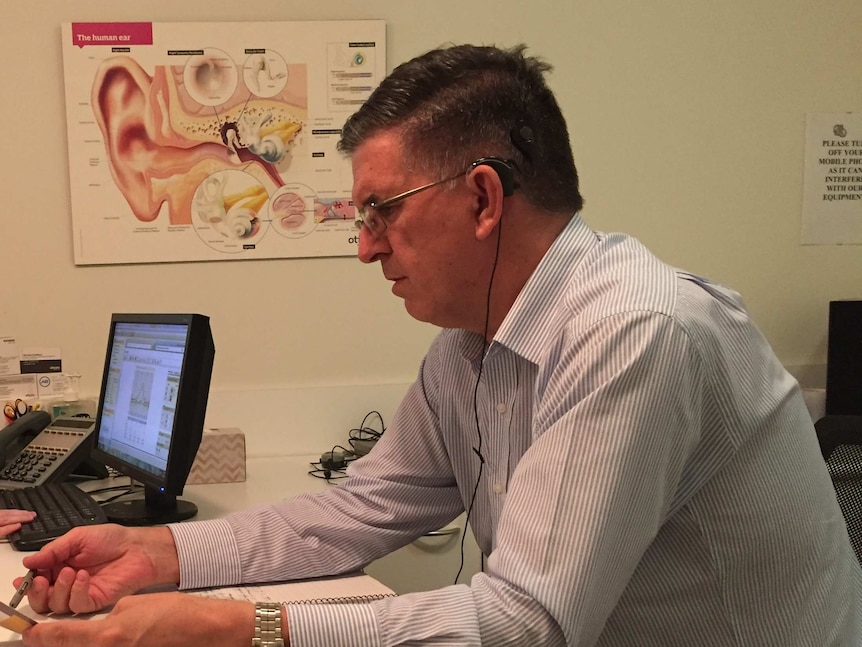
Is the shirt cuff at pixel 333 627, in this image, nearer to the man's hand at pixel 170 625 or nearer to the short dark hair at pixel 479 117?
the man's hand at pixel 170 625

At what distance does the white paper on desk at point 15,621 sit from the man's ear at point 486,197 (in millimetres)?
740

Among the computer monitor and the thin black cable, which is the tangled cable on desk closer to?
the computer monitor

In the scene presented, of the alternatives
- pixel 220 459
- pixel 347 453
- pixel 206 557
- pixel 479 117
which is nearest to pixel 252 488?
pixel 220 459

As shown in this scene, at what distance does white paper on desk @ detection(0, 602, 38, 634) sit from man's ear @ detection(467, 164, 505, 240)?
740 millimetres

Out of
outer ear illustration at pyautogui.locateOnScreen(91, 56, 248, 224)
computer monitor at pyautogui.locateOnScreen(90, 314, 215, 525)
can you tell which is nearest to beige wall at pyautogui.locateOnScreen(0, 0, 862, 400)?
outer ear illustration at pyautogui.locateOnScreen(91, 56, 248, 224)

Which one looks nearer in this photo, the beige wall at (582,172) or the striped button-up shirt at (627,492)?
the striped button-up shirt at (627,492)

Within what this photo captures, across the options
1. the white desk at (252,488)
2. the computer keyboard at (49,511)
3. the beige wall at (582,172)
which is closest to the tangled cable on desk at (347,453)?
the white desk at (252,488)

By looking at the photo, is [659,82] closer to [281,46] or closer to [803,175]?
[803,175]

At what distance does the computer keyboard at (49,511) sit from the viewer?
1.45 metres

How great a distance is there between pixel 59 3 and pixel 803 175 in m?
2.31

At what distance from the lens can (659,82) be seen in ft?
8.55

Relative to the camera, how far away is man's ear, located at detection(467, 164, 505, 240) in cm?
108

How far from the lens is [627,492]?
86 centimetres

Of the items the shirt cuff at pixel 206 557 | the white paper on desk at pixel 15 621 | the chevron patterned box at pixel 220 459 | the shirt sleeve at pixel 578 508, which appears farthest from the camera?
the chevron patterned box at pixel 220 459
